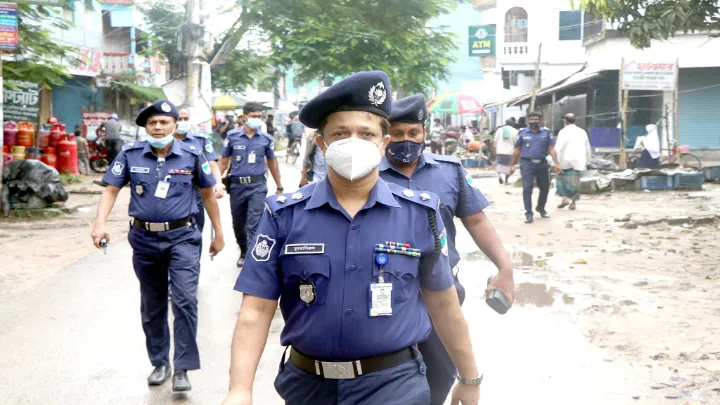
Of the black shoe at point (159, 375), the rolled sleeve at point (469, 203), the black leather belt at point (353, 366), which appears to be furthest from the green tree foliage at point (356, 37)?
the black leather belt at point (353, 366)

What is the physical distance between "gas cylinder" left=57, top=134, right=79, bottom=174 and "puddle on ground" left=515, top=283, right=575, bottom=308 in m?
16.6

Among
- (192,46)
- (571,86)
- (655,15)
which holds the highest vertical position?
(192,46)

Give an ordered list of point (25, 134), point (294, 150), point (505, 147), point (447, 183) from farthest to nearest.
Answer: point (294, 150) < point (505, 147) < point (25, 134) < point (447, 183)

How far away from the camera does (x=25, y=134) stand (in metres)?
17.1

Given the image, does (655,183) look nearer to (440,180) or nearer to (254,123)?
(254,123)

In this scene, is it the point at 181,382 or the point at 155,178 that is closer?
the point at 181,382

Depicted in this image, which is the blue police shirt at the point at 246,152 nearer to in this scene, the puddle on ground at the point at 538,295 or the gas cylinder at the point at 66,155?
the puddle on ground at the point at 538,295

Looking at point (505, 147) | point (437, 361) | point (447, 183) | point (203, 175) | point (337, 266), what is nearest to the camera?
point (337, 266)

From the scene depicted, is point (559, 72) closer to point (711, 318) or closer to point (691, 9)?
point (691, 9)

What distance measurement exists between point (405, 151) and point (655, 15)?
7546mm

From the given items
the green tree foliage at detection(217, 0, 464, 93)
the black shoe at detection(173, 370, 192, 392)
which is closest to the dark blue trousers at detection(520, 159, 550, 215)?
the green tree foliage at detection(217, 0, 464, 93)

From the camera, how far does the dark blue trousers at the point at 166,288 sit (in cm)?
535

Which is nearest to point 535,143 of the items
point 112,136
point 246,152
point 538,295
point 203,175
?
point 246,152

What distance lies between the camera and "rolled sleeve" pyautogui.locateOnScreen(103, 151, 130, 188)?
18.5 feet
